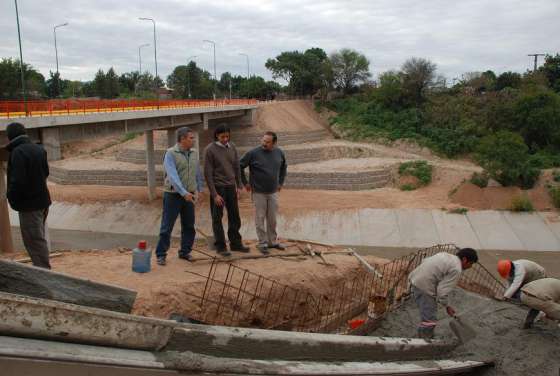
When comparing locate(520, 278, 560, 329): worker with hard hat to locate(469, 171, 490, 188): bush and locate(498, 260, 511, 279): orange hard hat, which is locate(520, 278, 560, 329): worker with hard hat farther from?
locate(469, 171, 490, 188): bush

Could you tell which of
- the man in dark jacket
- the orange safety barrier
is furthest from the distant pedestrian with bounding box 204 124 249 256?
the orange safety barrier

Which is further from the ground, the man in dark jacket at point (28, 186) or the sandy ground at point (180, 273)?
the man in dark jacket at point (28, 186)

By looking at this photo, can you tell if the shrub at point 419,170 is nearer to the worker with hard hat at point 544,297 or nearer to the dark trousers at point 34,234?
the worker with hard hat at point 544,297

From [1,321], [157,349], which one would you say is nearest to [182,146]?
[157,349]

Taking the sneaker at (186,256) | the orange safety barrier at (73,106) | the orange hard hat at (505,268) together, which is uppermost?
the orange safety barrier at (73,106)

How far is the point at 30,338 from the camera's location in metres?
2.91

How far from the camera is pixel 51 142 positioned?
15.4 m

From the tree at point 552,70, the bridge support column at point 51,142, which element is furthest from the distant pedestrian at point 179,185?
the tree at point 552,70

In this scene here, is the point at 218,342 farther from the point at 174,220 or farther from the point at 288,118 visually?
the point at 288,118

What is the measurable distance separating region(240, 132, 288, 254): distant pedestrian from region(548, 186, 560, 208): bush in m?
18.6

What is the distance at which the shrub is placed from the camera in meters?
27.8

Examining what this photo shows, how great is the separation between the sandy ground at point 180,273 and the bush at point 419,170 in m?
19.7

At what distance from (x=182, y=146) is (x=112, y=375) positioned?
14.8 feet

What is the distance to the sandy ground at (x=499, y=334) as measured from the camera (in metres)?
5.48
